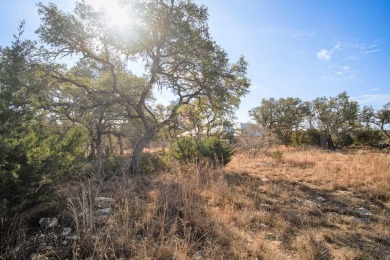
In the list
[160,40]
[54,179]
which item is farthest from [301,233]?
[160,40]

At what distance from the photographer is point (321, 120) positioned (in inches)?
1108

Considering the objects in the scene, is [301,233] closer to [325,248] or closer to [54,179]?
[325,248]

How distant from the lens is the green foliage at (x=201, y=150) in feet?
31.6

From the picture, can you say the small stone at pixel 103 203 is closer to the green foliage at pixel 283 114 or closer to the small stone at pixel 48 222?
the small stone at pixel 48 222

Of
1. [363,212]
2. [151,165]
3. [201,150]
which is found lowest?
[363,212]

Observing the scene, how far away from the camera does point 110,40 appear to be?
27.8ft

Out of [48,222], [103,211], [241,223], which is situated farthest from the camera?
[103,211]

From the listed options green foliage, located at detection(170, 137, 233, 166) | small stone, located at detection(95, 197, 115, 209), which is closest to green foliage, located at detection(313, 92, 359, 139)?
green foliage, located at detection(170, 137, 233, 166)

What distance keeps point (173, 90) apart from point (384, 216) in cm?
875

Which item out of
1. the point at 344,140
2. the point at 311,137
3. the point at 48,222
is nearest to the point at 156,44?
the point at 48,222

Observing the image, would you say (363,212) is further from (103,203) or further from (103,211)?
(103,203)

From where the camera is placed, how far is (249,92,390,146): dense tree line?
24141 mm

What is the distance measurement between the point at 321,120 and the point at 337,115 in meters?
1.81

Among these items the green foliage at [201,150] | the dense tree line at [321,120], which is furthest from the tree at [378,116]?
the green foliage at [201,150]
